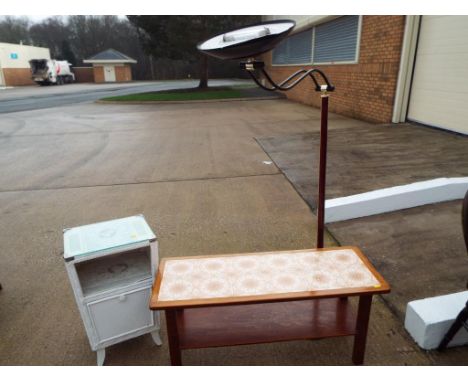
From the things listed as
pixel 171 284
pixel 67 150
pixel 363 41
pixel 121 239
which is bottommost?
pixel 67 150

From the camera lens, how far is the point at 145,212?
4.18m

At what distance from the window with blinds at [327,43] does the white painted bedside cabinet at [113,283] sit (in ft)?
26.2

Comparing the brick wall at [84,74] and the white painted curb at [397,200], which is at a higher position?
the brick wall at [84,74]

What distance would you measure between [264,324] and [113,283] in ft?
3.00

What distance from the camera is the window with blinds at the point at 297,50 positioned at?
1343 centimetres

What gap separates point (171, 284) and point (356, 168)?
3.80 metres

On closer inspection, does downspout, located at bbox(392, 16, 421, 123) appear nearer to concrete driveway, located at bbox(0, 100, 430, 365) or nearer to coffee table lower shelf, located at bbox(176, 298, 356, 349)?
concrete driveway, located at bbox(0, 100, 430, 365)

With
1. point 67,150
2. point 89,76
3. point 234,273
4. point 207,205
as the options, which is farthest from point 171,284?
point 89,76

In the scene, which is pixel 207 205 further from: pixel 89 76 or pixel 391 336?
pixel 89 76

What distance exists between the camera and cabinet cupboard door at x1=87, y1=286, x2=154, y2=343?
2.00m

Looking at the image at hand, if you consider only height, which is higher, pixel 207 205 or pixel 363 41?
pixel 363 41

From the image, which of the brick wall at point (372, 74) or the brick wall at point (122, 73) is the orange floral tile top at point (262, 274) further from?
the brick wall at point (122, 73)

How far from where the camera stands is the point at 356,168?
4.98 meters

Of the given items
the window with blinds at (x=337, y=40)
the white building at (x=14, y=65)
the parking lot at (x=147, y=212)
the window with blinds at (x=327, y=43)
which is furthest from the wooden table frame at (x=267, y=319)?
the white building at (x=14, y=65)
